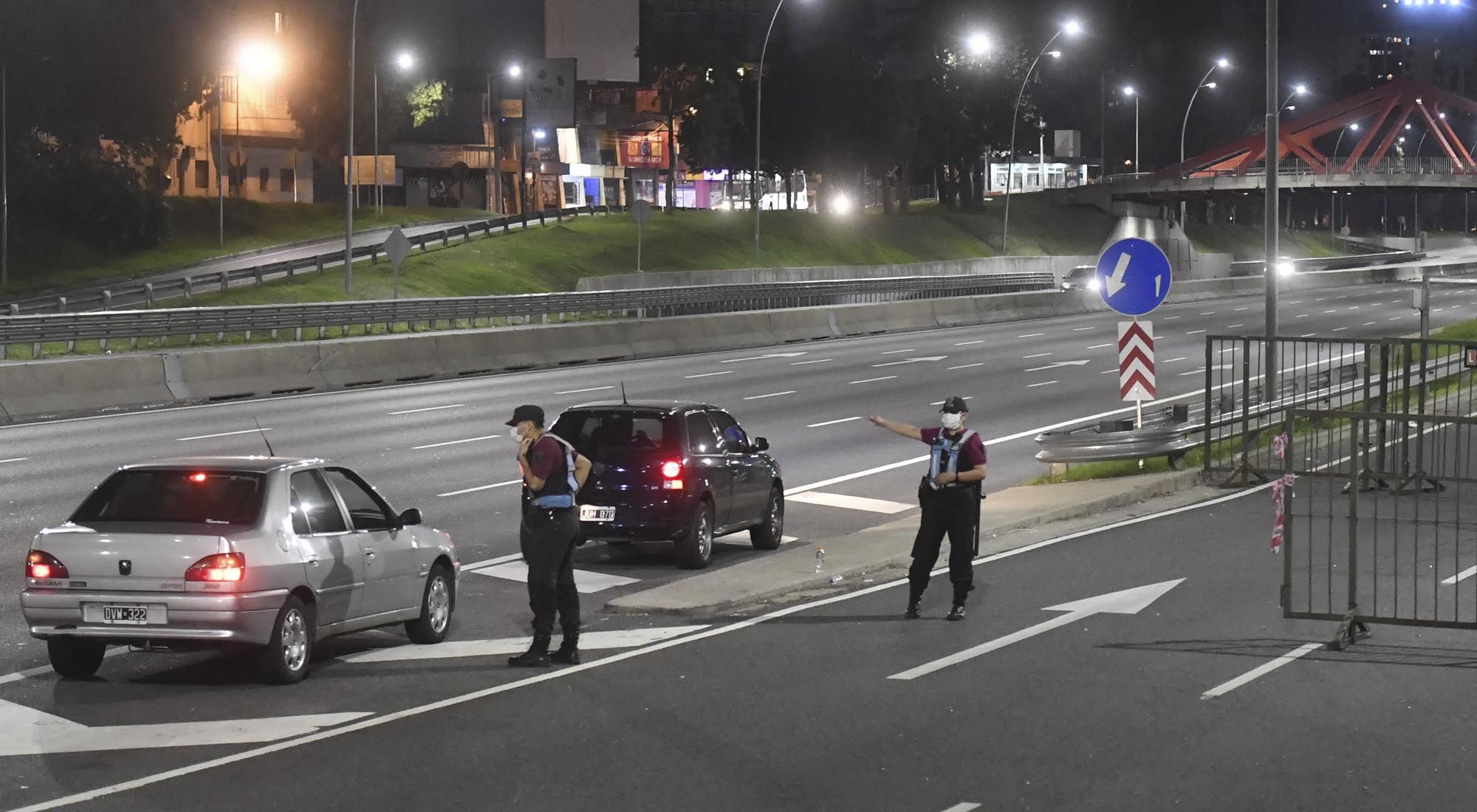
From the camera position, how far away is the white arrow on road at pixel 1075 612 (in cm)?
1171

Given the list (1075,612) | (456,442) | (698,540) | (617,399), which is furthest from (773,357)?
(1075,612)

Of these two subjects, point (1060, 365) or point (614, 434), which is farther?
point (1060, 365)

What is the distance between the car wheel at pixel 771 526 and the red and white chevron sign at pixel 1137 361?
5.30 metres

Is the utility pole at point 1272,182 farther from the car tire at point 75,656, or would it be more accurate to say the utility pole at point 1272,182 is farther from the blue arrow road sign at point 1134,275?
the car tire at point 75,656

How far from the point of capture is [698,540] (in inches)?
645

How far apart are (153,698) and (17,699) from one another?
0.77 m

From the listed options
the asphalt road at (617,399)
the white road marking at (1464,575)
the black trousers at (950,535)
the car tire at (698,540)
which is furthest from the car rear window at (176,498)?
the white road marking at (1464,575)

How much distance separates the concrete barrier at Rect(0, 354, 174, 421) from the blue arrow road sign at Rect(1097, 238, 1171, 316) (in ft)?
57.8

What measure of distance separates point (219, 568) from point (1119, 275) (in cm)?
1277

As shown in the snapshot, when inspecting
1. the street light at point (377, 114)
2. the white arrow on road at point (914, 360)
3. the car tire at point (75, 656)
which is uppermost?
the street light at point (377, 114)

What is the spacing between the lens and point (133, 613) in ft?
34.7

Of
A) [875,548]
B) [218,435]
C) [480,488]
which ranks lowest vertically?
[875,548]

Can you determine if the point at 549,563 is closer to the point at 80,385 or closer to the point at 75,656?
→ the point at 75,656

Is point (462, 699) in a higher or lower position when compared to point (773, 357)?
lower
